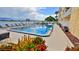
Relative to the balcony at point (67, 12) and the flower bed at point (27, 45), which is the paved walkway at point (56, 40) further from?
the balcony at point (67, 12)

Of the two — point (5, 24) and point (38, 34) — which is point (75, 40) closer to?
point (38, 34)

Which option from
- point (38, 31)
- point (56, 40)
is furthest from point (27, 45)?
point (56, 40)

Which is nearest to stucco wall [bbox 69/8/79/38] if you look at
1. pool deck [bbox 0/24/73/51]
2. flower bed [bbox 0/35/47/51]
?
pool deck [bbox 0/24/73/51]

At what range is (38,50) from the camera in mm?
2221

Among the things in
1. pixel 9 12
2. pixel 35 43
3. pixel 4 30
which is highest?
pixel 9 12

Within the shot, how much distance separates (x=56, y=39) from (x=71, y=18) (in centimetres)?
28

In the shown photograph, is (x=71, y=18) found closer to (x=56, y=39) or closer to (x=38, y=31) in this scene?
(x=56, y=39)

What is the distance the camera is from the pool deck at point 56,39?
7.23 feet

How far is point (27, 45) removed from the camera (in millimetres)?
2225

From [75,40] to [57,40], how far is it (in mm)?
196

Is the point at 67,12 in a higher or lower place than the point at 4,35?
higher

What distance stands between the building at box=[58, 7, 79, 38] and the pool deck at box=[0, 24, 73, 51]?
0.33 ft

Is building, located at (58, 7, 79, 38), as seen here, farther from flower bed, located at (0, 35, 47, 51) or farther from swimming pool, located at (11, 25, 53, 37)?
flower bed, located at (0, 35, 47, 51)
